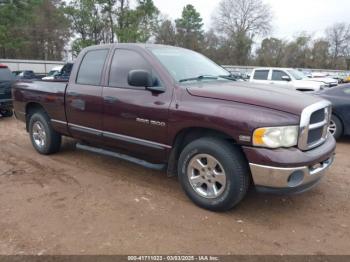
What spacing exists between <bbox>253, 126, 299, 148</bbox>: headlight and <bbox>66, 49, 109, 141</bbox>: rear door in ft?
7.66

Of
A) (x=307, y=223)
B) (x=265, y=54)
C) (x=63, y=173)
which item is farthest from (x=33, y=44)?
(x=307, y=223)

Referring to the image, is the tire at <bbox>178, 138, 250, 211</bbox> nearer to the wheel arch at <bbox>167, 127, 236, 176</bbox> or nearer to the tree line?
the wheel arch at <bbox>167, 127, 236, 176</bbox>

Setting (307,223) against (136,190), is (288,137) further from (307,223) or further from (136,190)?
(136,190)

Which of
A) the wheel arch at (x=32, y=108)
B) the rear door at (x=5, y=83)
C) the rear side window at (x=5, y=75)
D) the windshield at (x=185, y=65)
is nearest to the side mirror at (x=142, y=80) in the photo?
the windshield at (x=185, y=65)

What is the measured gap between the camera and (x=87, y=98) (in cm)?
478

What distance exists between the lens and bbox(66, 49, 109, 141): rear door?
471 centimetres

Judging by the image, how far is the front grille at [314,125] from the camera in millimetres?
3293

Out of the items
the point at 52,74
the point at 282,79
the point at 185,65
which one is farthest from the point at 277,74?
the point at 52,74

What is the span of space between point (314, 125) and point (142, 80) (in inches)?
78.5

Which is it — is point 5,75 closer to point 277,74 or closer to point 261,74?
point 261,74

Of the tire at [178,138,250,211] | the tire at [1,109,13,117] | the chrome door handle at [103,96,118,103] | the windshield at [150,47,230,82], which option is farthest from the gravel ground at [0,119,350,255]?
the tire at [1,109,13,117]

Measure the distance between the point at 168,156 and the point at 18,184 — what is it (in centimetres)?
223

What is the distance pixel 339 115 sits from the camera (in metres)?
7.17

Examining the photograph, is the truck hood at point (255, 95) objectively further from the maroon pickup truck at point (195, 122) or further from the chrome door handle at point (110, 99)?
the chrome door handle at point (110, 99)
